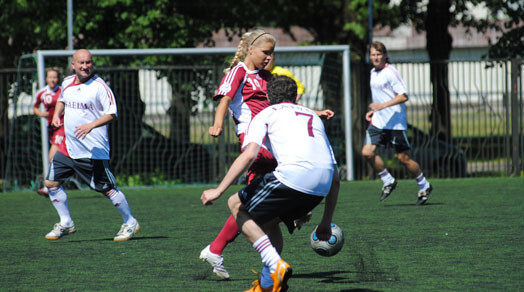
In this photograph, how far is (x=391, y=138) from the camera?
1065 centimetres

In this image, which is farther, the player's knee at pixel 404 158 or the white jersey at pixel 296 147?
the player's knee at pixel 404 158

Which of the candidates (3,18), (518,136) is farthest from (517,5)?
(3,18)

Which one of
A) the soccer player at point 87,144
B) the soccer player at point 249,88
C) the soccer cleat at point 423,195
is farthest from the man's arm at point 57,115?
the soccer cleat at point 423,195

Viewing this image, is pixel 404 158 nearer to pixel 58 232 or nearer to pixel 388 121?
pixel 388 121

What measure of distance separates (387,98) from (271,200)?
6.10 m

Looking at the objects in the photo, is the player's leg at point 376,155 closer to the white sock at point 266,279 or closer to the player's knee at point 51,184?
the player's knee at point 51,184

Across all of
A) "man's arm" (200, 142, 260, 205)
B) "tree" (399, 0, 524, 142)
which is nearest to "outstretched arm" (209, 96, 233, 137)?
"man's arm" (200, 142, 260, 205)

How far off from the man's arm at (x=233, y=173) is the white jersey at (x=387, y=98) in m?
5.96

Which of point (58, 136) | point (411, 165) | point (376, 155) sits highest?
point (58, 136)

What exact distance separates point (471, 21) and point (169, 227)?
15.0m

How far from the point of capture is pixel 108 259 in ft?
21.7

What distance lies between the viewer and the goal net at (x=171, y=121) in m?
15.0

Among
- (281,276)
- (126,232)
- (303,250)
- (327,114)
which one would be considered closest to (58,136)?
(126,232)

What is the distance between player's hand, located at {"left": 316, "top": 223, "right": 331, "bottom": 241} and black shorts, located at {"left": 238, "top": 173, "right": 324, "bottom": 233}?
0.67ft
